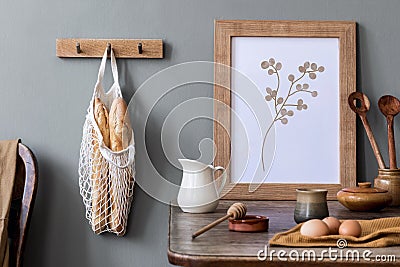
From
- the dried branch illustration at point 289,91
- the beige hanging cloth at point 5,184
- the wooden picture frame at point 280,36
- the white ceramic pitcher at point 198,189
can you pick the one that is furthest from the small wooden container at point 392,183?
the beige hanging cloth at point 5,184

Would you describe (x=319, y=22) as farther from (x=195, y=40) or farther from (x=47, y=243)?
(x=47, y=243)

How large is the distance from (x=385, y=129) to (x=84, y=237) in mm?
1212

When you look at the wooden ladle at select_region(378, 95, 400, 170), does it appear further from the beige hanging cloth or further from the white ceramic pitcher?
the beige hanging cloth

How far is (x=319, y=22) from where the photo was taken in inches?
95.5

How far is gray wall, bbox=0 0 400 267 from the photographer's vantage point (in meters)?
2.41

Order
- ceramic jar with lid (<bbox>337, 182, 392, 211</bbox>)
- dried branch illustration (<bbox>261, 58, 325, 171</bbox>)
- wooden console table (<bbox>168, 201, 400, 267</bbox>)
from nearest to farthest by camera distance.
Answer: wooden console table (<bbox>168, 201, 400, 267</bbox>) < ceramic jar with lid (<bbox>337, 182, 392, 211</bbox>) < dried branch illustration (<bbox>261, 58, 325, 171</bbox>)

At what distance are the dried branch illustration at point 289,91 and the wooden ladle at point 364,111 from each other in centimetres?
14

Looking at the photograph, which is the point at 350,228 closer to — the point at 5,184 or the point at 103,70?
the point at 103,70

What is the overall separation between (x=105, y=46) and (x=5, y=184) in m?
0.62

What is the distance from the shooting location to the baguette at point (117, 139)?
7.47 feet

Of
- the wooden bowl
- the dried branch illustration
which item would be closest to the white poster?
the dried branch illustration

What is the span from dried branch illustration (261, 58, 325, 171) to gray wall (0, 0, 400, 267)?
23 centimetres

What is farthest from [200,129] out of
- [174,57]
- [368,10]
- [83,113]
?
[368,10]

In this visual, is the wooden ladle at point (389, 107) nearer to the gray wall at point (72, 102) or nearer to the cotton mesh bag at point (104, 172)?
the gray wall at point (72, 102)
